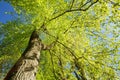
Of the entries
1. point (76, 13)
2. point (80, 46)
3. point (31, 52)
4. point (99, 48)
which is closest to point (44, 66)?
point (80, 46)

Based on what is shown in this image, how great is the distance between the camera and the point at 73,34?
12.5 metres

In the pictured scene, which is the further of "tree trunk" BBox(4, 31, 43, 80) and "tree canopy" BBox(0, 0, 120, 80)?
"tree canopy" BBox(0, 0, 120, 80)

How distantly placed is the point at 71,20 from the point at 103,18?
171cm

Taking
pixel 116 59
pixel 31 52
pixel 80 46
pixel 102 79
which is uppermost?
pixel 31 52

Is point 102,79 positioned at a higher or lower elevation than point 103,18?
lower

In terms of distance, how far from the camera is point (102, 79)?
1124 centimetres

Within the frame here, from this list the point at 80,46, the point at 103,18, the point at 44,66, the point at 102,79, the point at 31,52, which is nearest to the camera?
the point at 31,52

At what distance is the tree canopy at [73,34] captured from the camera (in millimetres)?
9641

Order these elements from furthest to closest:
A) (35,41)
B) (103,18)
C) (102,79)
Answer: (102,79), (103,18), (35,41)

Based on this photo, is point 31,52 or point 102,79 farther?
point 102,79

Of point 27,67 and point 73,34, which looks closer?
point 27,67

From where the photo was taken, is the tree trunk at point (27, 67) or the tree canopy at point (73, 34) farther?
the tree canopy at point (73, 34)

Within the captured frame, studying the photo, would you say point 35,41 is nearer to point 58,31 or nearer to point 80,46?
point 58,31

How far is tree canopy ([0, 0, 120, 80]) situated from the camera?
380 inches
